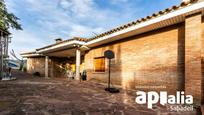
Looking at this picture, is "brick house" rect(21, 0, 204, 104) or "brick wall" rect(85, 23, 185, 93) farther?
"brick wall" rect(85, 23, 185, 93)

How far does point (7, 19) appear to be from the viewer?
66.1 feet

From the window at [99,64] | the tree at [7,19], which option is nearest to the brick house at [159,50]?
the window at [99,64]

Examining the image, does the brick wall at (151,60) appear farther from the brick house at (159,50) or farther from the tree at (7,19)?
the tree at (7,19)

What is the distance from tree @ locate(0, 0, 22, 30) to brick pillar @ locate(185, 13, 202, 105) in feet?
56.6

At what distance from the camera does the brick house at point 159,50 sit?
7.30 meters

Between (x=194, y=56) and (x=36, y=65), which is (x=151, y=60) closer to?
(x=194, y=56)

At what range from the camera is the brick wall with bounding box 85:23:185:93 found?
8430 millimetres

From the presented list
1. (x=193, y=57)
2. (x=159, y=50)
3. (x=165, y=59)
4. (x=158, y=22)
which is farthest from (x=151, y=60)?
(x=193, y=57)

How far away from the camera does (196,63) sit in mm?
7203

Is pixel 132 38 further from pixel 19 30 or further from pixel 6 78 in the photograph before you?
pixel 19 30

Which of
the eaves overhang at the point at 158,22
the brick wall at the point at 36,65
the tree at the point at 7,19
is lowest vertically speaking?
the brick wall at the point at 36,65

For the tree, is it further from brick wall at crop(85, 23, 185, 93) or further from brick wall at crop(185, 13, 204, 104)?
brick wall at crop(185, 13, 204, 104)

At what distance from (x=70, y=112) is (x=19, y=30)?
59.0 ft

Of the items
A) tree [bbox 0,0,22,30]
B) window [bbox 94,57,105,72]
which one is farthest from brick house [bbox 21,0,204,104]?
tree [bbox 0,0,22,30]
